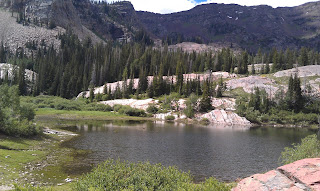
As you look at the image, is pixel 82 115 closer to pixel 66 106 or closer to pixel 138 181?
pixel 66 106

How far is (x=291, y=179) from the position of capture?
13.2m

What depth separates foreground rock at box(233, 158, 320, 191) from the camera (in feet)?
40.4

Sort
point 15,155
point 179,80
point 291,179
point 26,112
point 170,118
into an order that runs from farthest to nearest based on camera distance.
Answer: point 179,80, point 170,118, point 26,112, point 15,155, point 291,179

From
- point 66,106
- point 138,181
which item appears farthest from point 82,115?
point 138,181

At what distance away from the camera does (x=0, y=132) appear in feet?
124

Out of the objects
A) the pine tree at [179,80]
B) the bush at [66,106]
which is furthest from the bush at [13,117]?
the pine tree at [179,80]

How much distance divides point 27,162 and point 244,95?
110 metres

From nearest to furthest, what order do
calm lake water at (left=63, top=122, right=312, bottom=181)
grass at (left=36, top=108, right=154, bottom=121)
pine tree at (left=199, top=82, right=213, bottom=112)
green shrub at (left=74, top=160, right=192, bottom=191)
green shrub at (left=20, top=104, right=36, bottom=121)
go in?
green shrub at (left=74, top=160, right=192, bottom=191)
calm lake water at (left=63, top=122, right=312, bottom=181)
green shrub at (left=20, top=104, right=36, bottom=121)
grass at (left=36, top=108, right=154, bottom=121)
pine tree at (left=199, top=82, right=213, bottom=112)

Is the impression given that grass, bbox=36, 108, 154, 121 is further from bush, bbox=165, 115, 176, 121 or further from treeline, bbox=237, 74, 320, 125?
treeline, bbox=237, 74, 320, 125

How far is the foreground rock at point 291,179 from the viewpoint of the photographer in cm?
1231

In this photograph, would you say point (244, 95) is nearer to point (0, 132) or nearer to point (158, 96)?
point (158, 96)

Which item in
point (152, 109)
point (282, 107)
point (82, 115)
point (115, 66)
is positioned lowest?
point (82, 115)

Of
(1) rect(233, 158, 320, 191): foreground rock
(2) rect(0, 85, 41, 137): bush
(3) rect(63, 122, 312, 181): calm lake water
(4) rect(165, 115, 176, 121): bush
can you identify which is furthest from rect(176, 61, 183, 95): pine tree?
(1) rect(233, 158, 320, 191): foreground rock

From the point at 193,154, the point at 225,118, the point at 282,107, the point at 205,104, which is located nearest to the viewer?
the point at 193,154
